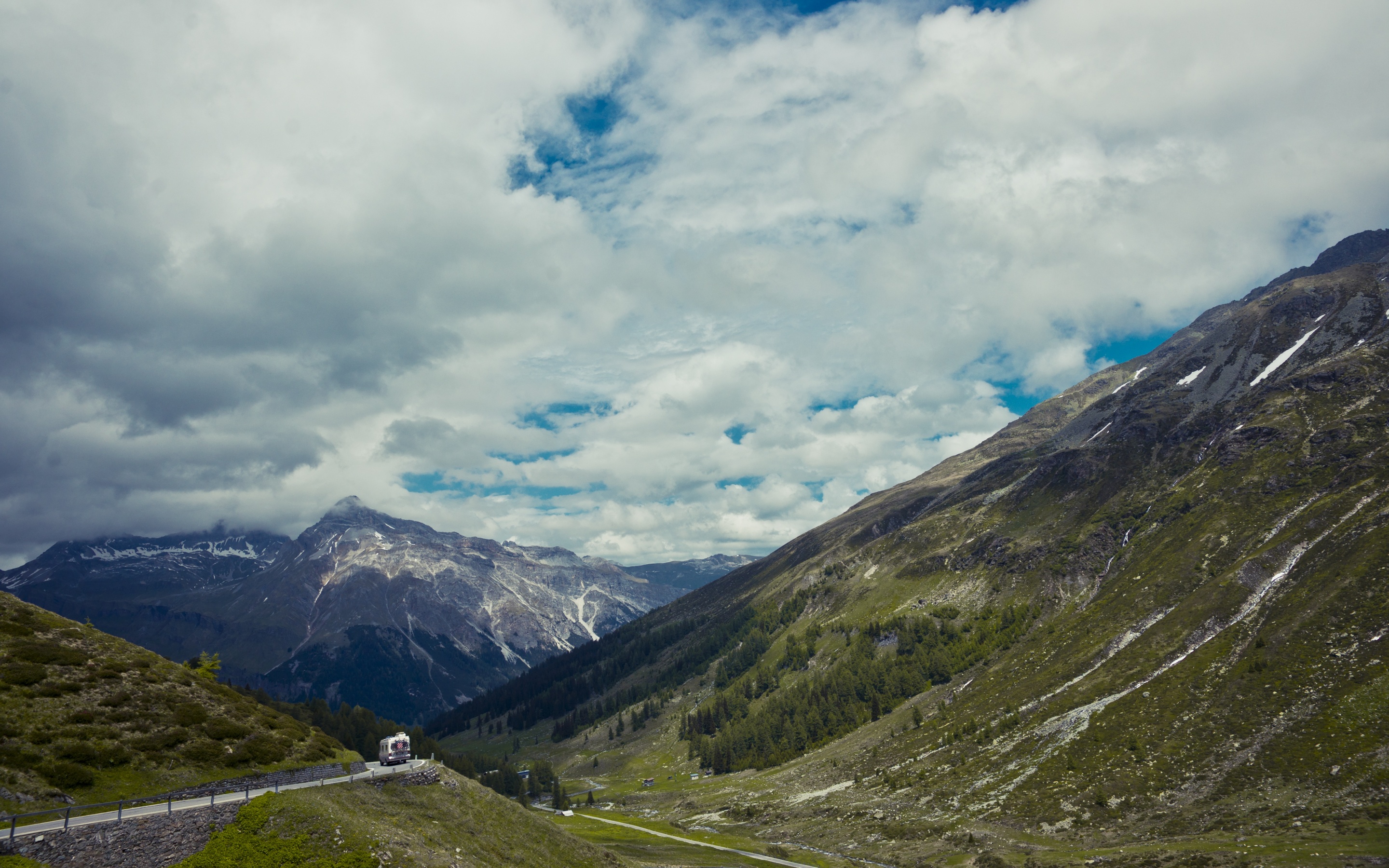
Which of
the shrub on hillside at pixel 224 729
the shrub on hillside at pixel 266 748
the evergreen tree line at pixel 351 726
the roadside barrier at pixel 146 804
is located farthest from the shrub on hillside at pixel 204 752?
the evergreen tree line at pixel 351 726

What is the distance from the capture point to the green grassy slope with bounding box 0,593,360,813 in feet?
154

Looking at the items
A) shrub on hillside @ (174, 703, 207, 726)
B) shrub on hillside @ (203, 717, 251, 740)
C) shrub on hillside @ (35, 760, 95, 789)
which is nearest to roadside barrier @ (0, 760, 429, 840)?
shrub on hillside @ (35, 760, 95, 789)

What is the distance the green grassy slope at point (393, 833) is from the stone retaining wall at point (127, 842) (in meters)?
1.23

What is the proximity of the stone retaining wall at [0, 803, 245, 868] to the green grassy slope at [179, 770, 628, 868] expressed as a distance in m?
1.23

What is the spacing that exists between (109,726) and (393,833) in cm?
2590

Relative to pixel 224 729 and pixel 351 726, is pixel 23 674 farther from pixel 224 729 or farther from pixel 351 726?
pixel 351 726

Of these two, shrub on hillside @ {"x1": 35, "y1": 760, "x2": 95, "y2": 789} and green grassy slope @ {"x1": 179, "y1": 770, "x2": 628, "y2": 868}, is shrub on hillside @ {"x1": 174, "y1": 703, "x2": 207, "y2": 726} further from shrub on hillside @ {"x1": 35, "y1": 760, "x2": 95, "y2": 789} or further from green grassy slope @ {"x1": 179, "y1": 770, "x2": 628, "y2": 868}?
green grassy slope @ {"x1": 179, "y1": 770, "x2": 628, "y2": 868}

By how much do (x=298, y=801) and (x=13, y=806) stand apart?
16188 mm

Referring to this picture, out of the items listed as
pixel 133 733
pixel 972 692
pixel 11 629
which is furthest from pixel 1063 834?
pixel 11 629

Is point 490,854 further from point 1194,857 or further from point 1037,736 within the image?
point 1037,736

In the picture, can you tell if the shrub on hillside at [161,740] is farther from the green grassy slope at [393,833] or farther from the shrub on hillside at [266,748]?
the green grassy slope at [393,833]

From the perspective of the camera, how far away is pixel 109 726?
176 feet

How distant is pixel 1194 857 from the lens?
3110 inches

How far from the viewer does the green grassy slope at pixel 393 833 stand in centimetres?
4409
